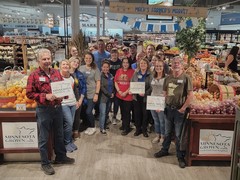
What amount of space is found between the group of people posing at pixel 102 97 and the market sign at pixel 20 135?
1.20 ft

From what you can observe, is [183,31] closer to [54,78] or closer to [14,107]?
[54,78]

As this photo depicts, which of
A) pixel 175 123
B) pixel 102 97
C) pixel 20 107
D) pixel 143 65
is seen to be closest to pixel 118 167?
pixel 175 123

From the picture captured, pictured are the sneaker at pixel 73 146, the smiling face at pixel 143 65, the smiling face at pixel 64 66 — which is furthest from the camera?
the smiling face at pixel 143 65

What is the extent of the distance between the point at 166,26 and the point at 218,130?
4.17 metres

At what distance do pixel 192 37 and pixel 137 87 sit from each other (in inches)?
74.9

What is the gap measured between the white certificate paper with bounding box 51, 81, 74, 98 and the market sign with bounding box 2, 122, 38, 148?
0.82 m

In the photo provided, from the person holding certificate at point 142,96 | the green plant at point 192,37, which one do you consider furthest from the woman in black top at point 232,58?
the person holding certificate at point 142,96

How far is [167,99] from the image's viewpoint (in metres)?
3.89

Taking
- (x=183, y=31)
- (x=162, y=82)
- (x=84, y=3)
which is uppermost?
(x=84, y=3)

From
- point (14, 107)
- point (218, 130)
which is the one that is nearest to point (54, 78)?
point (14, 107)

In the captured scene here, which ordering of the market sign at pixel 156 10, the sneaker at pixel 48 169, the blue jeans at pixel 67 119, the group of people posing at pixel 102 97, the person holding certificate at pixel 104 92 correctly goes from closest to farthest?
1. the group of people posing at pixel 102 97
2. the sneaker at pixel 48 169
3. the blue jeans at pixel 67 119
4. the person holding certificate at pixel 104 92
5. the market sign at pixel 156 10

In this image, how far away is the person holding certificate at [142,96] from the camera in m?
4.80

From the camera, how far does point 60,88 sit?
11.1 ft

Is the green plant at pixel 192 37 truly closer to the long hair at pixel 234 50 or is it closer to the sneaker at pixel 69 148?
the long hair at pixel 234 50
